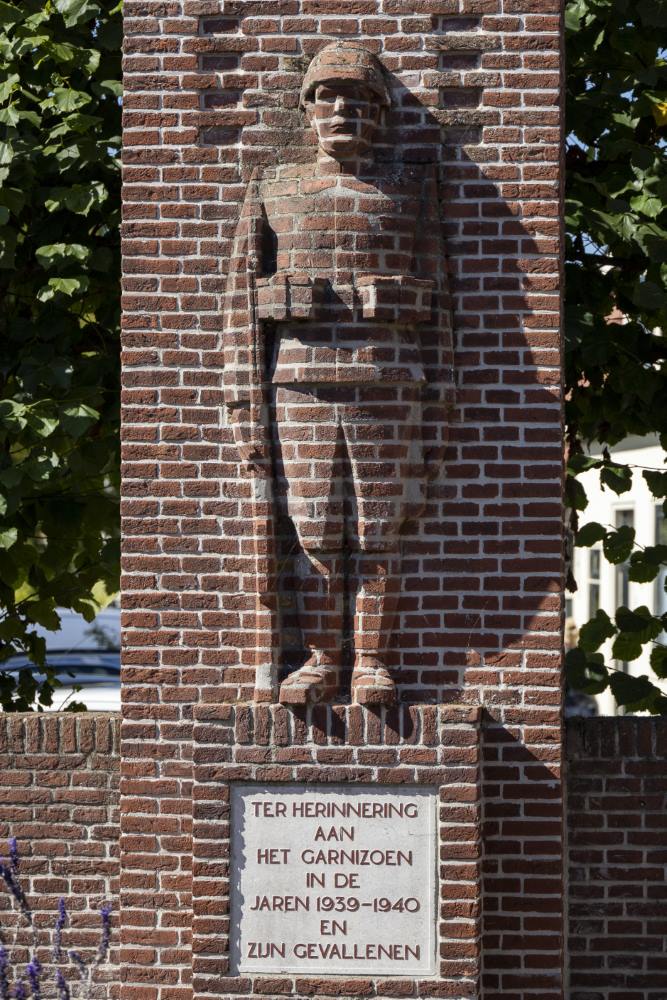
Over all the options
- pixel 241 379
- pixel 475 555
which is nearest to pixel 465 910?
pixel 475 555

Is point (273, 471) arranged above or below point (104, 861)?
above

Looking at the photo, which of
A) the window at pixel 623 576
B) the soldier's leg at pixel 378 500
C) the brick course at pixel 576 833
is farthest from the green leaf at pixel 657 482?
the window at pixel 623 576

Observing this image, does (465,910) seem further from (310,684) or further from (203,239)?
(203,239)

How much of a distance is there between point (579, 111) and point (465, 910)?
13.4ft

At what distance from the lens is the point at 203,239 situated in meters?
5.73

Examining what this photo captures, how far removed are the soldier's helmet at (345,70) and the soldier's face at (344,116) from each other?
0.02 m

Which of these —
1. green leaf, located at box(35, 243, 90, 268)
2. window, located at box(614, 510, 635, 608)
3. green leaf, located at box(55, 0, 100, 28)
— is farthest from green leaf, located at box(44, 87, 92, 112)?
window, located at box(614, 510, 635, 608)

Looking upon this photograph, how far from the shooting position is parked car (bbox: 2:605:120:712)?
14.2 metres

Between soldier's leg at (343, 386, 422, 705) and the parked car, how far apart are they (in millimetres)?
2867

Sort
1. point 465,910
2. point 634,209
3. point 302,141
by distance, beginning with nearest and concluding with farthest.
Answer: point 465,910
point 302,141
point 634,209

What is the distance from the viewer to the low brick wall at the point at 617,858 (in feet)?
19.4

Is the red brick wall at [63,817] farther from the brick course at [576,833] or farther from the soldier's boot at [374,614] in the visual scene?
the soldier's boot at [374,614]

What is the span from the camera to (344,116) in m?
5.51

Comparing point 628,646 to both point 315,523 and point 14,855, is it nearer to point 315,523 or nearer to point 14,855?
point 315,523
